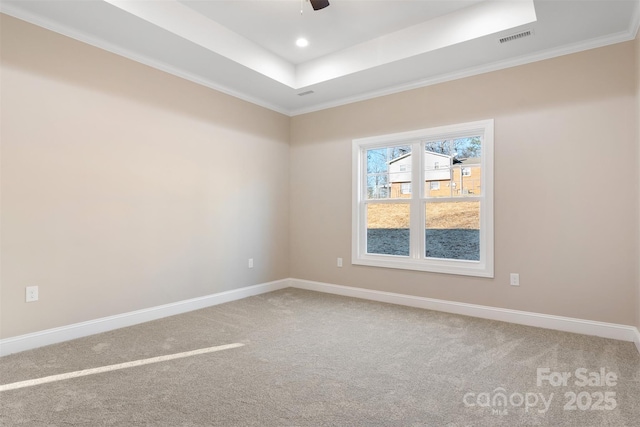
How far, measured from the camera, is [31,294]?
2723mm

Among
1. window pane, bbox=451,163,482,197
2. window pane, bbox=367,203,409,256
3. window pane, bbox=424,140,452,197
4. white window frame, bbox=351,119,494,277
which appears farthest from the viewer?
window pane, bbox=367,203,409,256

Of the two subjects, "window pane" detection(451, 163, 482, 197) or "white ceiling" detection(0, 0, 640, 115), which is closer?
"white ceiling" detection(0, 0, 640, 115)

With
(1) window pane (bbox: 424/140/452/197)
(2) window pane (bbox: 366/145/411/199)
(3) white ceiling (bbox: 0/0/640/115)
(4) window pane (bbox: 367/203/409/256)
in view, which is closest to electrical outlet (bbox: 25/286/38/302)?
(3) white ceiling (bbox: 0/0/640/115)

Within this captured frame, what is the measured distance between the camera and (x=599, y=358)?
8.27 ft

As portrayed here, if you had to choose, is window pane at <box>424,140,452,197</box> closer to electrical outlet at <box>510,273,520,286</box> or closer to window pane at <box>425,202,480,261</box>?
window pane at <box>425,202,480,261</box>

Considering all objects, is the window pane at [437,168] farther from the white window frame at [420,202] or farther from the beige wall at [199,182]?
the beige wall at [199,182]

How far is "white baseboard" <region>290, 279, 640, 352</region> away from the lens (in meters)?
2.94

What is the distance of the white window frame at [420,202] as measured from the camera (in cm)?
359

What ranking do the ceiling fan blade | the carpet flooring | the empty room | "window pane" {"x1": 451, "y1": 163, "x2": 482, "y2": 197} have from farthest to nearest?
"window pane" {"x1": 451, "y1": 163, "x2": 482, "y2": 197}, the ceiling fan blade, the empty room, the carpet flooring

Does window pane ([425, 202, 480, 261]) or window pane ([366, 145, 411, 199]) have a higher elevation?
window pane ([366, 145, 411, 199])

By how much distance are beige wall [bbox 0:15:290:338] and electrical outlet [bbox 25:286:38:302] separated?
4 centimetres

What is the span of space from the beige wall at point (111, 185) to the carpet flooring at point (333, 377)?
0.45m

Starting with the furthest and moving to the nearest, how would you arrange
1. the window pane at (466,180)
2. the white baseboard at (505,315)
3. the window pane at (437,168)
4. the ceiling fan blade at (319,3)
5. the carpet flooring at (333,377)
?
the window pane at (437,168) < the window pane at (466,180) < the white baseboard at (505,315) < the ceiling fan blade at (319,3) < the carpet flooring at (333,377)

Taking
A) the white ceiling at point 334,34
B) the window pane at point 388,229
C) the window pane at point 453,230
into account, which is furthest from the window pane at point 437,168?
the white ceiling at point 334,34
